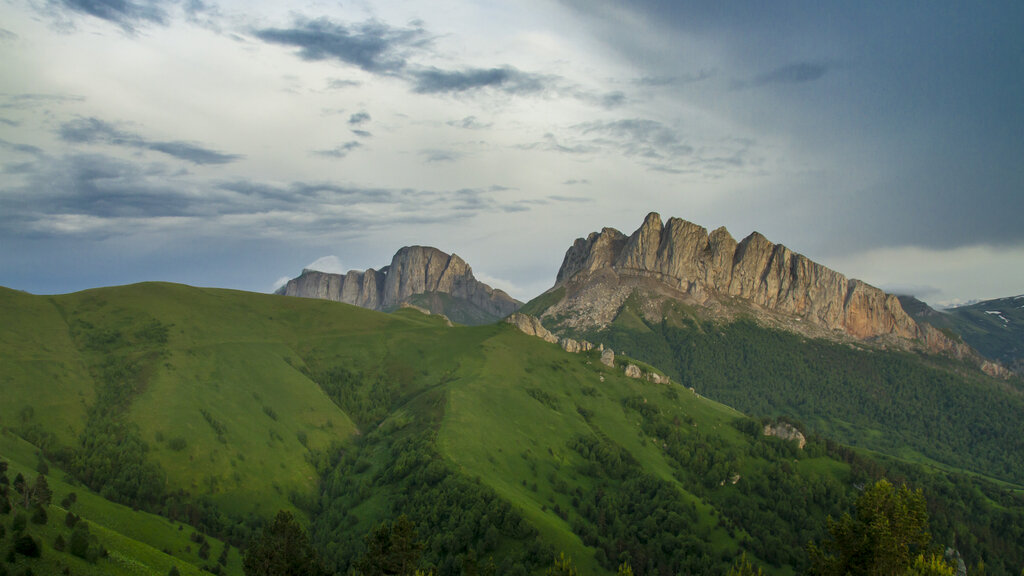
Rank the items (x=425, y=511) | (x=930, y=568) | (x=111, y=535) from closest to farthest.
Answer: (x=930, y=568), (x=111, y=535), (x=425, y=511)

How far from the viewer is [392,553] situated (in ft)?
256

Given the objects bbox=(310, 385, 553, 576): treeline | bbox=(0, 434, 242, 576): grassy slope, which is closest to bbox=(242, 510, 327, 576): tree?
bbox=(0, 434, 242, 576): grassy slope

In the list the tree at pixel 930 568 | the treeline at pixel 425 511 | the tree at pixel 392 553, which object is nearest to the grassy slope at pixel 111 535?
the treeline at pixel 425 511

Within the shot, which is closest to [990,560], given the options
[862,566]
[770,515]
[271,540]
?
[770,515]

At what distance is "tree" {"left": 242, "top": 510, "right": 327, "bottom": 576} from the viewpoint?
7925 centimetres

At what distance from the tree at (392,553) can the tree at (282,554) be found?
Result: 33.0 feet

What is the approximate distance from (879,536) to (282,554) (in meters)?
80.7

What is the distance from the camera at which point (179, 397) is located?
630ft

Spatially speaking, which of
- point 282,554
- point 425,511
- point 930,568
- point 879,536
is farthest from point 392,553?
point 425,511

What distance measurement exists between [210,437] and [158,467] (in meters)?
18.8

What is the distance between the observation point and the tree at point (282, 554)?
79.2 m

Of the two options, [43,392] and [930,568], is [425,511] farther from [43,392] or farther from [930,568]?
[43,392]

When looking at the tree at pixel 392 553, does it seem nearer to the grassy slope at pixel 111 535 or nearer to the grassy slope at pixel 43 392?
the grassy slope at pixel 111 535

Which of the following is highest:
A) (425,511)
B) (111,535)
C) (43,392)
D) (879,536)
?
(879,536)
